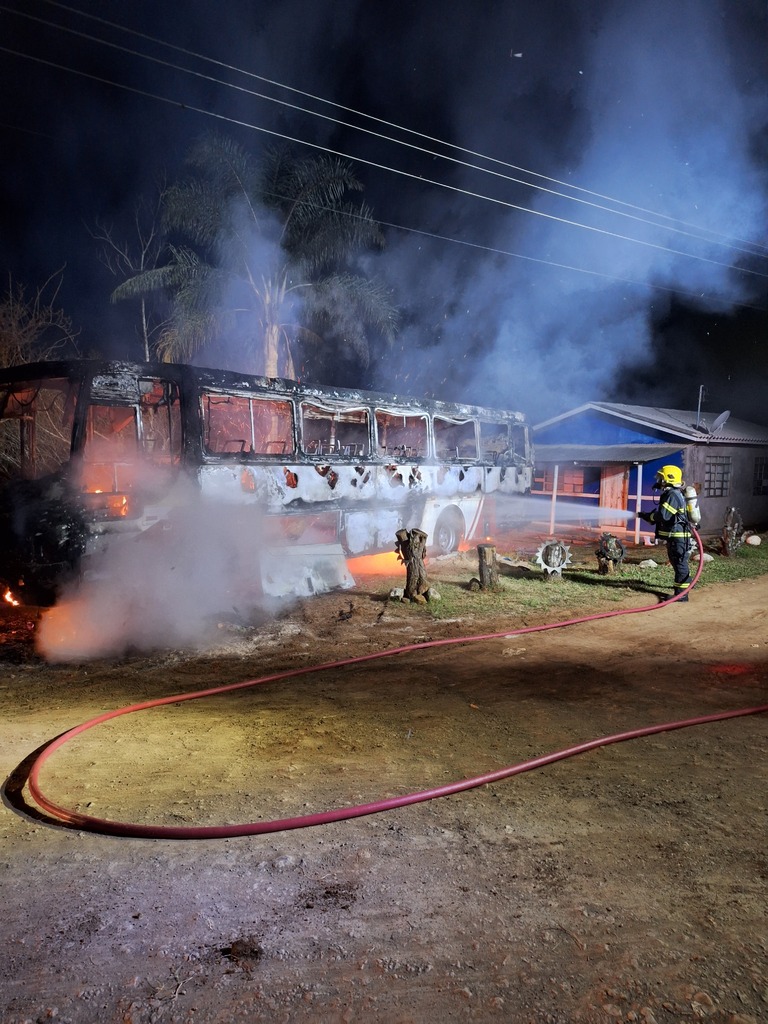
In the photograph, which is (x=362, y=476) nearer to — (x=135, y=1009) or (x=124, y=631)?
(x=124, y=631)

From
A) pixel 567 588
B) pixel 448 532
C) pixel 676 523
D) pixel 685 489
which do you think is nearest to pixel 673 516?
pixel 676 523

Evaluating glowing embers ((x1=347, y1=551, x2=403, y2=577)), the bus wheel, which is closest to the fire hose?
glowing embers ((x1=347, y1=551, x2=403, y2=577))

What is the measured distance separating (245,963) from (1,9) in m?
10.9

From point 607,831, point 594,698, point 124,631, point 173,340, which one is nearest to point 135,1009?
point 607,831

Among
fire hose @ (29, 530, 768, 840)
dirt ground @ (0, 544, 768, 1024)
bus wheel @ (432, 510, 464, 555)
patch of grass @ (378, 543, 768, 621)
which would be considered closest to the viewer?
dirt ground @ (0, 544, 768, 1024)

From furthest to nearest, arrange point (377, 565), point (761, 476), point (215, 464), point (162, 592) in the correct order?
point (761, 476) < point (377, 565) < point (215, 464) < point (162, 592)

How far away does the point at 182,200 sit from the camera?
57.3 ft

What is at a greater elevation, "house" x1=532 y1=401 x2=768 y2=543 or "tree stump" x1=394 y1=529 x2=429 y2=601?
"house" x1=532 y1=401 x2=768 y2=543

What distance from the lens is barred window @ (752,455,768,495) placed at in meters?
20.9

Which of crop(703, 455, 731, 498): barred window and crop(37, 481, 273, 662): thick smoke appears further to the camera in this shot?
crop(703, 455, 731, 498): barred window

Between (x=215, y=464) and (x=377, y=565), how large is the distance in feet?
17.6

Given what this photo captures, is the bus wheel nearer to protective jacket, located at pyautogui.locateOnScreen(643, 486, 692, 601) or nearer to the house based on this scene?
the house

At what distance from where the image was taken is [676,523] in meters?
10.3

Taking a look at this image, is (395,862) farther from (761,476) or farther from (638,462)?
(761,476)
